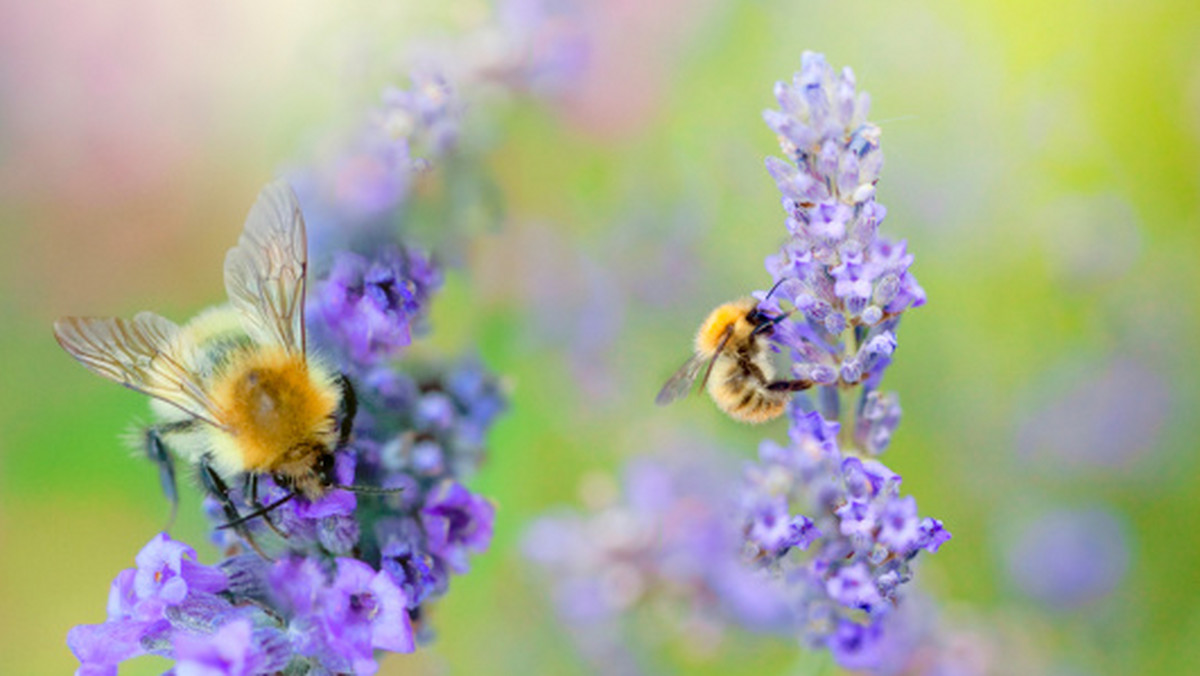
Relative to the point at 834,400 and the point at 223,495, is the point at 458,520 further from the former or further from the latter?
the point at 834,400

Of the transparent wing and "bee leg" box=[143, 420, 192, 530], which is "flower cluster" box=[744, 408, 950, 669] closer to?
the transparent wing

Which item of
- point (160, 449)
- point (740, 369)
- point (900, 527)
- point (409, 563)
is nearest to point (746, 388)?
point (740, 369)

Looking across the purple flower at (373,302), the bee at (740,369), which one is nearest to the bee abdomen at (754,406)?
the bee at (740,369)

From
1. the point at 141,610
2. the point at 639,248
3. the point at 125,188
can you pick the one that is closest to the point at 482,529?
the point at 141,610

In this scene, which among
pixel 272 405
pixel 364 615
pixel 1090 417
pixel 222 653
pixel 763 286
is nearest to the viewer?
pixel 222 653

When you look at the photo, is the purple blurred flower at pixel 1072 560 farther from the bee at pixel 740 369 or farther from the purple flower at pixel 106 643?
the purple flower at pixel 106 643

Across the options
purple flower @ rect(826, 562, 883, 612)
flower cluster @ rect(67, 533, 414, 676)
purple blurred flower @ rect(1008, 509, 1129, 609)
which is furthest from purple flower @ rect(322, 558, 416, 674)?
purple blurred flower @ rect(1008, 509, 1129, 609)

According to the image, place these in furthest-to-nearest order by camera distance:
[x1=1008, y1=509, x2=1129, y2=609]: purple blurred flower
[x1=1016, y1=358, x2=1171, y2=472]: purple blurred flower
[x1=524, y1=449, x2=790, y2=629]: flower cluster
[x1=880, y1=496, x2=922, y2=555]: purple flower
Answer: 1. [x1=1016, y1=358, x2=1171, y2=472]: purple blurred flower
2. [x1=1008, y1=509, x2=1129, y2=609]: purple blurred flower
3. [x1=524, y1=449, x2=790, y2=629]: flower cluster
4. [x1=880, y1=496, x2=922, y2=555]: purple flower
